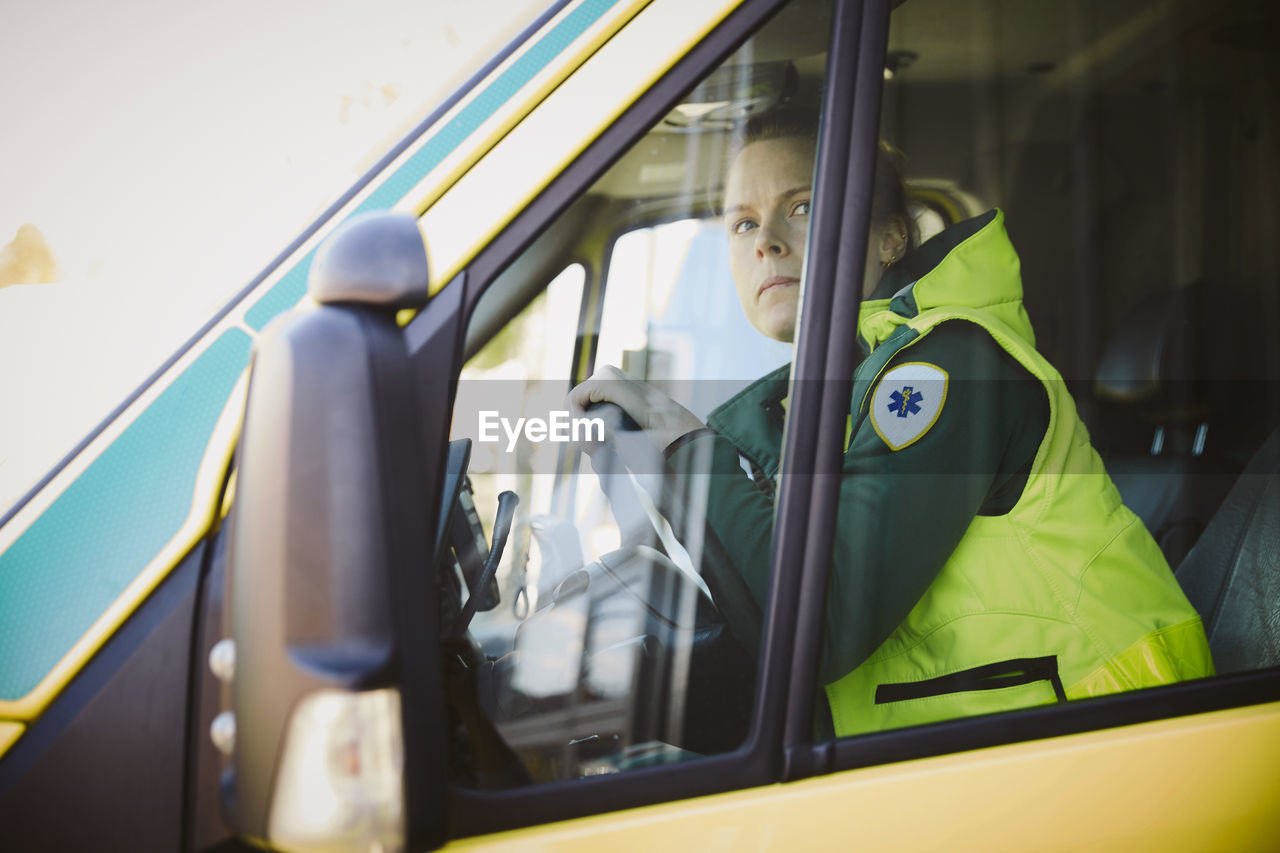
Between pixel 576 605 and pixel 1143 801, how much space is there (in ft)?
2.36

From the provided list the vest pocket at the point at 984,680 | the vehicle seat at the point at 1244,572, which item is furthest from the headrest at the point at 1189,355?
the vest pocket at the point at 984,680

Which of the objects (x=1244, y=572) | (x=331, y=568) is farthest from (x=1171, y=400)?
(x=331, y=568)

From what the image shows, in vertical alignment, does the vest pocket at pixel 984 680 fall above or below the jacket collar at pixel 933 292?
below

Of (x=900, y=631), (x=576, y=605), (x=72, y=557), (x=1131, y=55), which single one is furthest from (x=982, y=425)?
(x=1131, y=55)

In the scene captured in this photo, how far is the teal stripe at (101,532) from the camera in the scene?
0.81 meters

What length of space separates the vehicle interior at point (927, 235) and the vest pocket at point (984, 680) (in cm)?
26

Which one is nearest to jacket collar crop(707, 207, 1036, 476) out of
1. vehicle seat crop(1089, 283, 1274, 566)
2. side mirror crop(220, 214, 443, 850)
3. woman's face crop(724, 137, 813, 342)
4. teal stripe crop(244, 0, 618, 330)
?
woman's face crop(724, 137, 813, 342)

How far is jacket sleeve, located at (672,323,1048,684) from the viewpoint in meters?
1.07

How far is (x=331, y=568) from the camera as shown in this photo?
625 mm

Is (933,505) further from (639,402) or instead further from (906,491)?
(639,402)

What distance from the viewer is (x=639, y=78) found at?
916 mm

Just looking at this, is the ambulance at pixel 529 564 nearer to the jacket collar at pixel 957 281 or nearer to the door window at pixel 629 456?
the door window at pixel 629 456

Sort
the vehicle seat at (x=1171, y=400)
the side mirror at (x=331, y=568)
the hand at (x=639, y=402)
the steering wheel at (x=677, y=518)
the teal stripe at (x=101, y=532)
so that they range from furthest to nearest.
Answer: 1. the vehicle seat at (x=1171, y=400)
2. the hand at (x=639, y=402)
3. the steering wheel at (x=677, y=518)
4. the teal stripe at (x=101, y=532)
5. the side mirror at (x=331, y=568)

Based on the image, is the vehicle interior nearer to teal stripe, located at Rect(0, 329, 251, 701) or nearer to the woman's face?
the woman's face
